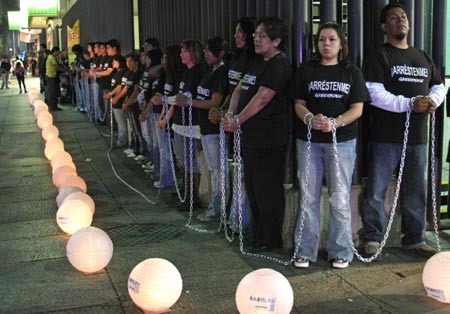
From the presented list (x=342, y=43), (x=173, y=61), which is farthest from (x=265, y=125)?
(x=173, y=61)

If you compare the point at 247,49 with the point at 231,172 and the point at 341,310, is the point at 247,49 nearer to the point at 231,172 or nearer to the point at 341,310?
the point at 231,172

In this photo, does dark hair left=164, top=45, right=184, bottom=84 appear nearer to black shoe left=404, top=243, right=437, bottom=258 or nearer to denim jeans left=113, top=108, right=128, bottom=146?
black shoe left=404, top=243, right=437, bottom=258

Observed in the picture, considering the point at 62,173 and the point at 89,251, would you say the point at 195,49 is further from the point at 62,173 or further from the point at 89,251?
the point at 89,251

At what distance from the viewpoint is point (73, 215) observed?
6156 mm

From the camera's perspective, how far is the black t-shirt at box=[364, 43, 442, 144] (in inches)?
206

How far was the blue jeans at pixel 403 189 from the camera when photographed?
544 centimetres

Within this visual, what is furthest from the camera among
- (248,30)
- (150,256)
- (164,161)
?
(164,161)

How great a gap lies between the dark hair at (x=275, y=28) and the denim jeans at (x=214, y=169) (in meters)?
1.57

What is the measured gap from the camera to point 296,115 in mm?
5363

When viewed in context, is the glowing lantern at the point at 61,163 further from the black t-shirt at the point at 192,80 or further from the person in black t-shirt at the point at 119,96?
the person in black t-shirt at the point at 119,96

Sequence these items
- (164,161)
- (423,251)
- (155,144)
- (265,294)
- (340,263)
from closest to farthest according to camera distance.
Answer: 1. (265,294)
2. (340,263)
3. (423,251)
4. (164,161)
5. (155,144)

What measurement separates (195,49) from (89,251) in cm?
292

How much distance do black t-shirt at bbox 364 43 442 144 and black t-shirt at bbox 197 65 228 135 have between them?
1.66 meters

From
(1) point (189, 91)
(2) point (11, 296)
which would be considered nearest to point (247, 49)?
(1) point (189, 91)
